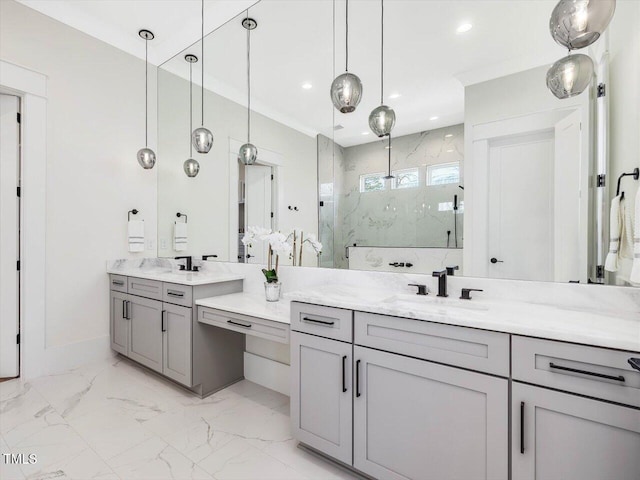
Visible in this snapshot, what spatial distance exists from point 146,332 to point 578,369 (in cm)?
297

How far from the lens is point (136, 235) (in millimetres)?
3387

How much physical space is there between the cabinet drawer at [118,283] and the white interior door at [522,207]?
3.14 meters

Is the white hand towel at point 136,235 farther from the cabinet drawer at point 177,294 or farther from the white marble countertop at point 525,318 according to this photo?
the white marble countertop at point 525,318

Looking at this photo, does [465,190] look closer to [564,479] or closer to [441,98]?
[441,98]

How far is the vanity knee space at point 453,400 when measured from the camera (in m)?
1.02

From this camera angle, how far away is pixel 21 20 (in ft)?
8.73

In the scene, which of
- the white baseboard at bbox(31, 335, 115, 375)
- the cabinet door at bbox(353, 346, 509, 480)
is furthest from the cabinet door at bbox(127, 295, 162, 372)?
the cabinet door at bbox(353, 346, 509, 480)

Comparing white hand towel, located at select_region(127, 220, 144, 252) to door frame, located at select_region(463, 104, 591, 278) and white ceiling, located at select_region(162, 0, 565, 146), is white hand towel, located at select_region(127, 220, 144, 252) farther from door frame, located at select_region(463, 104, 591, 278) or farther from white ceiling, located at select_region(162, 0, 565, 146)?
door frame, located at select_region(463, 104, 591, 278)

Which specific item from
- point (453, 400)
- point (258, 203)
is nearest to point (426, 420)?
point (453, 400)

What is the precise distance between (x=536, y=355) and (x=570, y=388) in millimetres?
131

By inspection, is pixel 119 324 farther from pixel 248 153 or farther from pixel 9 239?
pixel 248 153

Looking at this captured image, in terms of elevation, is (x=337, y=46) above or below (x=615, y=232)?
above

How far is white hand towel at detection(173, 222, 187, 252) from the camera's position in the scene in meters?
3.48

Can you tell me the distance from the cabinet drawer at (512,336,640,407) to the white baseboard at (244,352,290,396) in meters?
1.82
